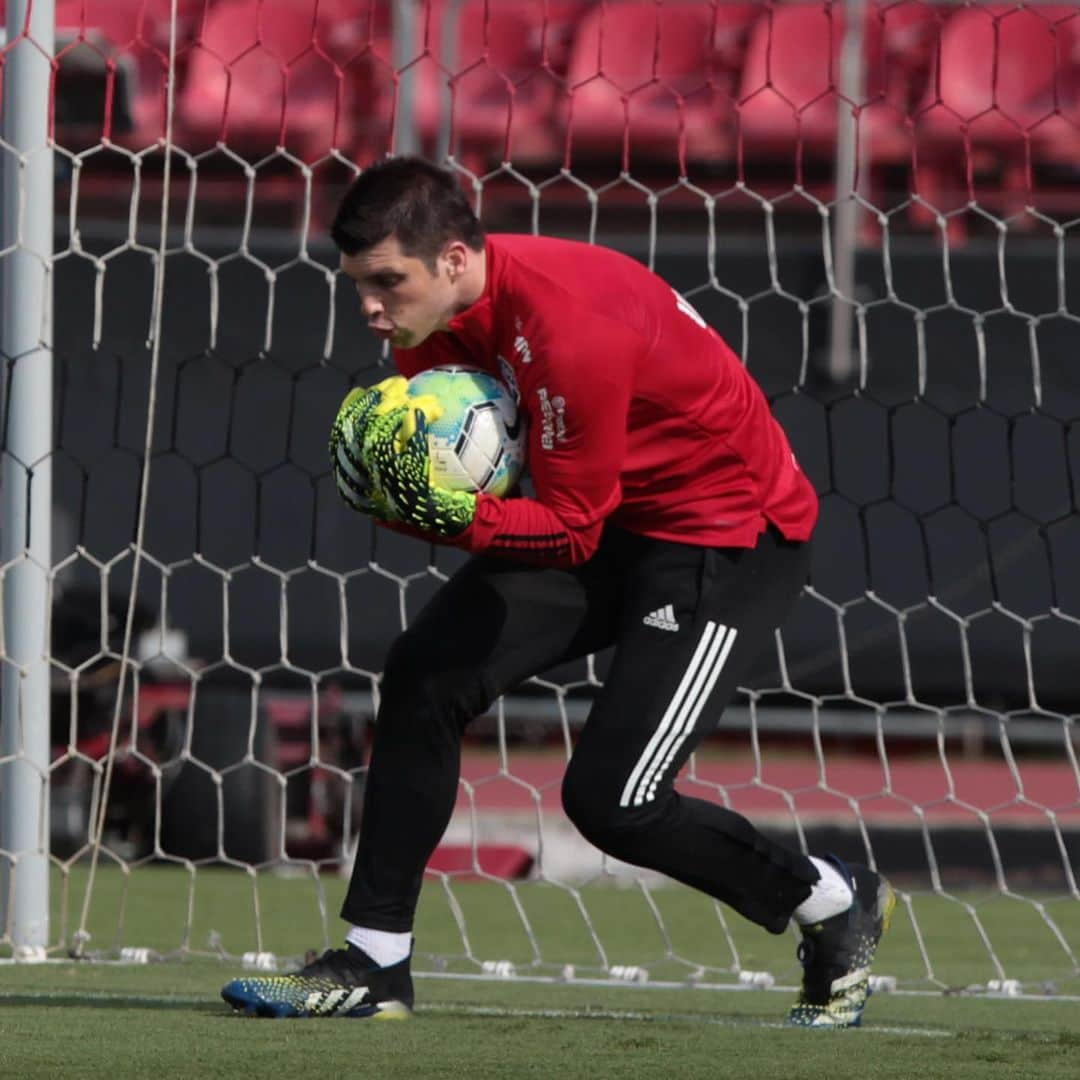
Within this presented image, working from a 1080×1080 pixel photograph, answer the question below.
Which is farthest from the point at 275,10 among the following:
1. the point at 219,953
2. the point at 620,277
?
the point at 620,277

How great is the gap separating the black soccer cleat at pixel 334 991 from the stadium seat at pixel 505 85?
687 centimetres

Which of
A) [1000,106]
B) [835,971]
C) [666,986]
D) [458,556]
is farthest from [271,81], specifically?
[835,971]

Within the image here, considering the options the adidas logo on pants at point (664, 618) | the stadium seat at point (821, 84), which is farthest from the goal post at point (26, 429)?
the stadium seat at point (821, 84)

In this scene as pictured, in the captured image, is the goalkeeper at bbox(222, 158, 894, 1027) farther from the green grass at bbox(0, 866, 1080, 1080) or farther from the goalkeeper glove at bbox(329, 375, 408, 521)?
the green grass at bbox(0, 866, 1080, 1080)

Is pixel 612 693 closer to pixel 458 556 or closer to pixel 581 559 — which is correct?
pixel 581 559

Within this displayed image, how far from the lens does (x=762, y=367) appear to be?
304 inches

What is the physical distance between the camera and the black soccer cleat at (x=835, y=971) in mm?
3473

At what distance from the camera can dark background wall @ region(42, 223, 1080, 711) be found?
7.32 metres

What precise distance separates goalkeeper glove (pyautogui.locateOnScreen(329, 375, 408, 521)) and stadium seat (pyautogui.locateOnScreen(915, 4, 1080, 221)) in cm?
642

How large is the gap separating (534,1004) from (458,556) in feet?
10.8

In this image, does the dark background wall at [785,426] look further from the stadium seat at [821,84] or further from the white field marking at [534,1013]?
the white field marking at [534,1013]

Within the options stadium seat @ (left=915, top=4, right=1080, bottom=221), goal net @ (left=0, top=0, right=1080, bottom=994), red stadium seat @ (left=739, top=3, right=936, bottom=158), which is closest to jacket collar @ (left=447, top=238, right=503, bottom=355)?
goal net @ (left=0, top=0, right=1080, bottom=994)

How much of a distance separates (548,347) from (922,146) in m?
7.25

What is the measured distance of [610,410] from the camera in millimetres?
3133
